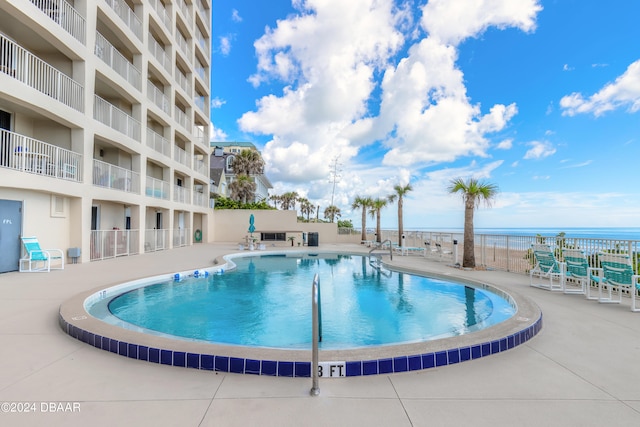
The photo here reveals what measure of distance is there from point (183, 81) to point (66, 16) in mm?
9895

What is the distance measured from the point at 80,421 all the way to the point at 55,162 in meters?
10.5

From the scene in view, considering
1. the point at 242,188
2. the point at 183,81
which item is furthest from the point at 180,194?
the point at 242,188

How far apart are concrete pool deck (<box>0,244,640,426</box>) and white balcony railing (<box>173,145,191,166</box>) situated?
1622 centimetres

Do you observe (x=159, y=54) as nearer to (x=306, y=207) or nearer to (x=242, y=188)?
(x=242, y=188)

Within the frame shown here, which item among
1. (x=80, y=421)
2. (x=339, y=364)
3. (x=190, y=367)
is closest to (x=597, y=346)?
(x=339, y=364)

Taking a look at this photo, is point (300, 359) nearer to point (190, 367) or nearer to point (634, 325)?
point (190, 367)

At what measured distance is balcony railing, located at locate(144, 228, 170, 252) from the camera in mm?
15027

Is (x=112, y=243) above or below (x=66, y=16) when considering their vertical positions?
below

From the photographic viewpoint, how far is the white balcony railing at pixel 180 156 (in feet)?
61.2

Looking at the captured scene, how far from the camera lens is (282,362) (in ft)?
9.45

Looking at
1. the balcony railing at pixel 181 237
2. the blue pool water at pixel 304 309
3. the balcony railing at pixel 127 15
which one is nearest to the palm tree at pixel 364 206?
the balcony railing at pixel 181 237

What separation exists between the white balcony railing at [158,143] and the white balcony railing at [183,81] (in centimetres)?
442

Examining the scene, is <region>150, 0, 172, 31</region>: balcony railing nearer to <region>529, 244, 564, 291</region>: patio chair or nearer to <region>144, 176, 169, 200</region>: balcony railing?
<region>144, 176, 169, 200</region>: balcony railing

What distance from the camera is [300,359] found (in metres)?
2.91
